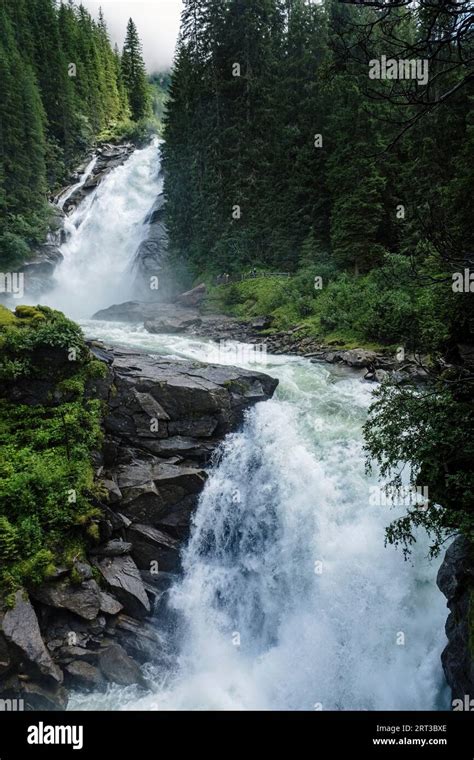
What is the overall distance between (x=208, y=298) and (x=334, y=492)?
21.8 metres

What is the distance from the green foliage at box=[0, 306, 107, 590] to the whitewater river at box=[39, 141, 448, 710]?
2.78 meters

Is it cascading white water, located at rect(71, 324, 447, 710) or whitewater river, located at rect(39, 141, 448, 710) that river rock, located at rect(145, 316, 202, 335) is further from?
cascading white water, located at rect(71, 324, 447, 710)

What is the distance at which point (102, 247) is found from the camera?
4003 cm

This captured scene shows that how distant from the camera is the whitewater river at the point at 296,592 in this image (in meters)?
8.41

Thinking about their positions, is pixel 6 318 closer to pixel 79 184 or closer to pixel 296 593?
pixel 296 593

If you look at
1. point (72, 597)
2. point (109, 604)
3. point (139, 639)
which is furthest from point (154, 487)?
point (139, 639)

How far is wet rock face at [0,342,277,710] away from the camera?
306 inches

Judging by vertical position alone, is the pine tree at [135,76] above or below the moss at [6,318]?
above

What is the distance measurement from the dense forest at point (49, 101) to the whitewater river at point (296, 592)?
31829mm

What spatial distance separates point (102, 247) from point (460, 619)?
40074 millimetres

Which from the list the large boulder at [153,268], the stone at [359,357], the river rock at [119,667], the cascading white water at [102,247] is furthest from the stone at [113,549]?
the large boulder at [153,268]

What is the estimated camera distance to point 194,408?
1227 cm

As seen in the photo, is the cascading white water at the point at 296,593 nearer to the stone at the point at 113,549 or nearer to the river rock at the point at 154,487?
the river rock at the point at 154,487
